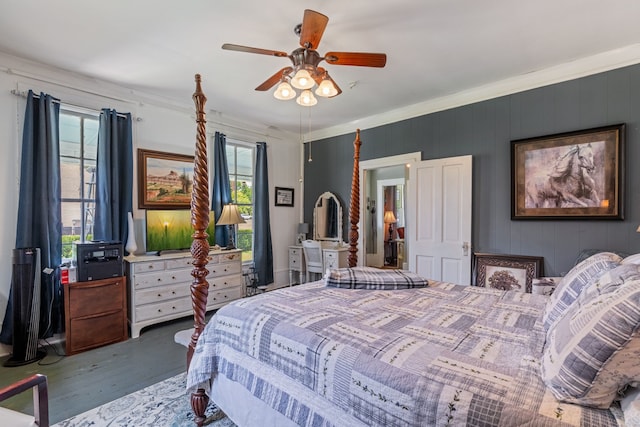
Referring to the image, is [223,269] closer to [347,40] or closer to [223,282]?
[223,282]

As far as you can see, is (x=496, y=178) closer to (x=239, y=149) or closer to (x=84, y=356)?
(x=239, y=149)

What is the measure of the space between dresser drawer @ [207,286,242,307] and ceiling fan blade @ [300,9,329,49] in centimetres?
312

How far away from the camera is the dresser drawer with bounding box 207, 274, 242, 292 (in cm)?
396

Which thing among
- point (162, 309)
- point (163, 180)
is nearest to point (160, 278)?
point (162, 309)

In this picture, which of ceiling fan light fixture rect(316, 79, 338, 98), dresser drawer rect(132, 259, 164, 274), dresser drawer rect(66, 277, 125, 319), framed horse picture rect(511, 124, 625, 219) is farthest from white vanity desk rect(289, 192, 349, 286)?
ceiling fan light fixture rect(316, 79, 338, 98)

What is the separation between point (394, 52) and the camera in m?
2.78

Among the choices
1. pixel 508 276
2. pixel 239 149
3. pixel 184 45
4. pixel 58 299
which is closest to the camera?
pixel 184 45

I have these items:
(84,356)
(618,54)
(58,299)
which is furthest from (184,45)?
(618,54)

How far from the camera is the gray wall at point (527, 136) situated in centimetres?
279

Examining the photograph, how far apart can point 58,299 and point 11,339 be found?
1.44ft

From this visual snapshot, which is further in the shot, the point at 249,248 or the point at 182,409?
the point at 249,248

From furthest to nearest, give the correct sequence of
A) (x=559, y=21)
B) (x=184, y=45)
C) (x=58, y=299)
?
(x=58, y=299)
(x=184, y=45)
(x=559, y=21)

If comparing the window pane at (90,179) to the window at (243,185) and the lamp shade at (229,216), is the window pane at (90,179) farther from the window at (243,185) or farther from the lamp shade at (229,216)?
the window at (243,185)

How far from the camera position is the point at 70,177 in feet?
10.8
